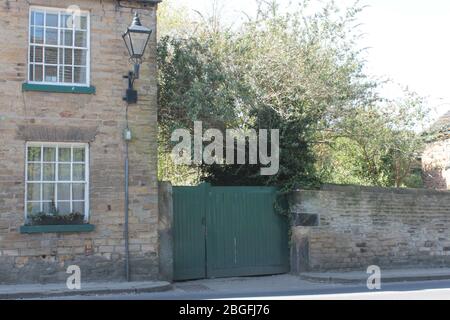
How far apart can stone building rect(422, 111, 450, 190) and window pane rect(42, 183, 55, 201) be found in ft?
32.8

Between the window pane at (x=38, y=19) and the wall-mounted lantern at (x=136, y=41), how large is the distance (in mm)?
1691

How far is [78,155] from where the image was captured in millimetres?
11961

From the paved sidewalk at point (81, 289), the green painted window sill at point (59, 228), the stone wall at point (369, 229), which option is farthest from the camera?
the stone wall at point (369, 229)

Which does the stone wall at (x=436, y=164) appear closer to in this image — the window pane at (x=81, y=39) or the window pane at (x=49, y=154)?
the window pane at (x=81, y=39)

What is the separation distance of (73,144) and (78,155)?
0.83 feet

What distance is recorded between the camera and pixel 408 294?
10555 mm

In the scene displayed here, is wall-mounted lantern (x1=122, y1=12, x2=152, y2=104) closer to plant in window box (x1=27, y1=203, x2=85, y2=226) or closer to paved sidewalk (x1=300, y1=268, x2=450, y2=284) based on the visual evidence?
plant in window box (x1=27, y1=203, x2=85, y2=226)

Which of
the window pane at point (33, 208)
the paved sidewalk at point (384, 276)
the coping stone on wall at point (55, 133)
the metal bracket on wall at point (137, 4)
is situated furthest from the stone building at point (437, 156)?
the window pane at point (33, 208)

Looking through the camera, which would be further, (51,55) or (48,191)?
(51,55)

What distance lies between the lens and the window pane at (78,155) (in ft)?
39.1

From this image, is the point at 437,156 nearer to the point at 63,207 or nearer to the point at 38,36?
the point at 63,207

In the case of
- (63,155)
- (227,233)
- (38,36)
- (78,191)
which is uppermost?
(38,36)

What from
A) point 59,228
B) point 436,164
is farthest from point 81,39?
point 436,164
